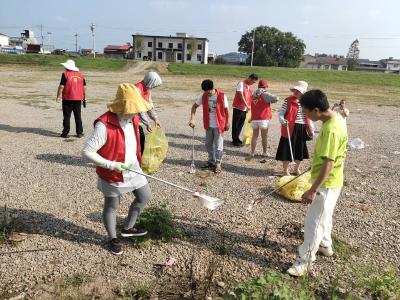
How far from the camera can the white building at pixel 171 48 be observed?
87875 millimetres

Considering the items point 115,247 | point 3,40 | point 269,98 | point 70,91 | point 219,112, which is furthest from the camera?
point 3,40

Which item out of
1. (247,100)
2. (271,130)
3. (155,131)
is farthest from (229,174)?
(271,130)

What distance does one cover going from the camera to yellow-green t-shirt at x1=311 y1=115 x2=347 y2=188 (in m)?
3.26

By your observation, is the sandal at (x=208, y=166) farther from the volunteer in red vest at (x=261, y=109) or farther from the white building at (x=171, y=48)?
the white building at (x=171, y=48)

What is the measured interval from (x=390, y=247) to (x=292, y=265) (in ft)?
4.44

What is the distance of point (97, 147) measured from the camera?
337 cm

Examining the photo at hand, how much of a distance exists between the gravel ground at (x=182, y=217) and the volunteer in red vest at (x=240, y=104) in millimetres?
391

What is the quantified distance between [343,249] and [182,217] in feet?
6.39

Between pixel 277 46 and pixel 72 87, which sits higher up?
pixel 277 46

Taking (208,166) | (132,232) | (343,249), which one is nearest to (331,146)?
(343,249)

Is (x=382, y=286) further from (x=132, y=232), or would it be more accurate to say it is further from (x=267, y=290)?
(x=132, y=232)

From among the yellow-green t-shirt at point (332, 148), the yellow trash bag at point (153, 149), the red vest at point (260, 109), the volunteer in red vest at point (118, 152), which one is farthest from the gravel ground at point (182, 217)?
the yellow-green t-shirt at point (332, 148)

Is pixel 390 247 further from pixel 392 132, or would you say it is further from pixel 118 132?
pixel 392 132

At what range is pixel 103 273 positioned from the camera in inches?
143
